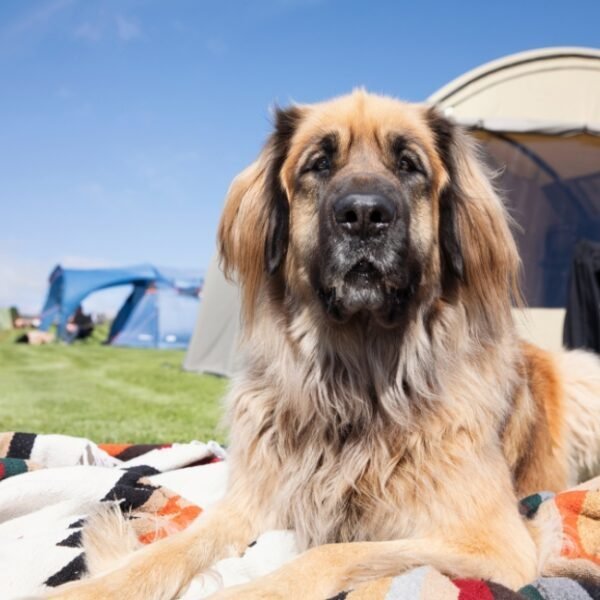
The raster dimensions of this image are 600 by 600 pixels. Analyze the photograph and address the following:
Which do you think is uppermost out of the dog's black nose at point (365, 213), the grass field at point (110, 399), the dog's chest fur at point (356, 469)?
the dog's black nose at point (365, 213)

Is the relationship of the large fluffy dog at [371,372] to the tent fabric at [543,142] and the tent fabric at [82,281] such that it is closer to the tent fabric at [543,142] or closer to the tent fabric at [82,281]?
the tent fabric at [543,142]

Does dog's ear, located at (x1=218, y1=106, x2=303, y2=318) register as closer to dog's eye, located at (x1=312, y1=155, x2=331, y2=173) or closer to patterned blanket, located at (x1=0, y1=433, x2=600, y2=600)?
dog's eye, located at (x1=312, y1=155, x2=331, y2=173)

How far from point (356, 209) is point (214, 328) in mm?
8511

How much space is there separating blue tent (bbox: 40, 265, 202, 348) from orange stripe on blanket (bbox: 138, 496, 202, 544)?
16271mm

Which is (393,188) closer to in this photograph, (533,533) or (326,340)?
(326,340)

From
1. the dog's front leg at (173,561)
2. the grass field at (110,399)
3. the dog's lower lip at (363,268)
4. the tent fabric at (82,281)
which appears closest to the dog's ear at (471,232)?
the dog's lower lip at (363,268)

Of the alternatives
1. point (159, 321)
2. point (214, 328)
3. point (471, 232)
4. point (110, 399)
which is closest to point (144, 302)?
point (159, 321)

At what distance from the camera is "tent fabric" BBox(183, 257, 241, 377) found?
1002cm

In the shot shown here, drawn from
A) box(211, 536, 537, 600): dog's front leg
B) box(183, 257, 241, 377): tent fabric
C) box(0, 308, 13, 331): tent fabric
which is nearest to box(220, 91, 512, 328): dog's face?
box(211, 536, 537, 600): dog's front leg

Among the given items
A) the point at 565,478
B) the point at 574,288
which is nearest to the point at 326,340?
the point at 565,478

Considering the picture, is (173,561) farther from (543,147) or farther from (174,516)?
(543,147)

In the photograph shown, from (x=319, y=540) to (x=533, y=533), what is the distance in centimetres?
74

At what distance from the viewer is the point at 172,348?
1864 cm

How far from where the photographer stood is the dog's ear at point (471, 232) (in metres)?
2.60
